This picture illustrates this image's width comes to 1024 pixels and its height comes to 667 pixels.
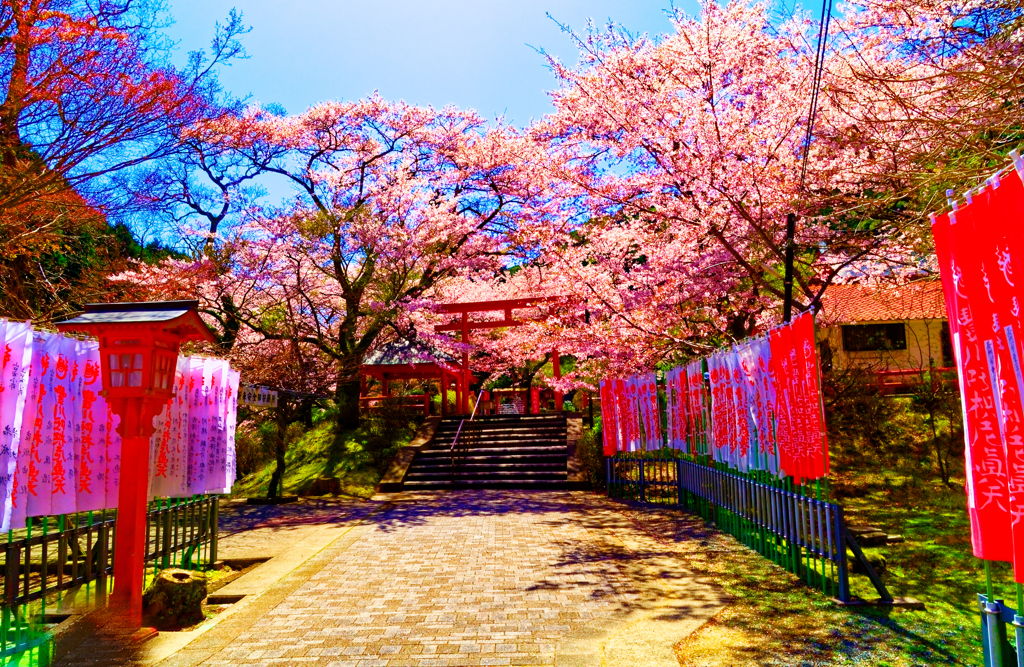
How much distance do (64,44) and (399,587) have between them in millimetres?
6904

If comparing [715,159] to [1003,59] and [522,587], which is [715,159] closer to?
[1003,59]

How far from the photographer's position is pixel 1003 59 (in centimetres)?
578

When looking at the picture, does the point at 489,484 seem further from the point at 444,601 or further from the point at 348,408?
the point at 444,601

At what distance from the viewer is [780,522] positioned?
298 inches

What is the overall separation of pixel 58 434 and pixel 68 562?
5288 millimetres

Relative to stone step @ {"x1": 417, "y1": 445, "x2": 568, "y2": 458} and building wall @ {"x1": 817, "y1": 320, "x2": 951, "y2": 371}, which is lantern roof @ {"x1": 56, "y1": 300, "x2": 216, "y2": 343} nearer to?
stone step @ {"x1": 417, "y1": 445, "x2": 568, "y2": 458}

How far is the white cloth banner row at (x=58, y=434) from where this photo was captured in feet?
16.7

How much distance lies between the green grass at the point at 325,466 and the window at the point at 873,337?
16.3 metres

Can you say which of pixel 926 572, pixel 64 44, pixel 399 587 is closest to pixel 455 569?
pixel 399 587

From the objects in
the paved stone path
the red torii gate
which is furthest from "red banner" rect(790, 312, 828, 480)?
the red torii gate

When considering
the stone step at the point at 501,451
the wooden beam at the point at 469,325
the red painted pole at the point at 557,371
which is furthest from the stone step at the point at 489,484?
the wooden beam at the point at 469,325

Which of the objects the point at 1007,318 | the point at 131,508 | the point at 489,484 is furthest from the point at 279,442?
the point at 1007,318

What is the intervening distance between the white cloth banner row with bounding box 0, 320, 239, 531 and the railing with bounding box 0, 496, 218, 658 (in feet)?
1.09

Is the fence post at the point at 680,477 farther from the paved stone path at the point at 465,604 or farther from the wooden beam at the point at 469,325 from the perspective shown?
the wooden beam at the point at 469,325
